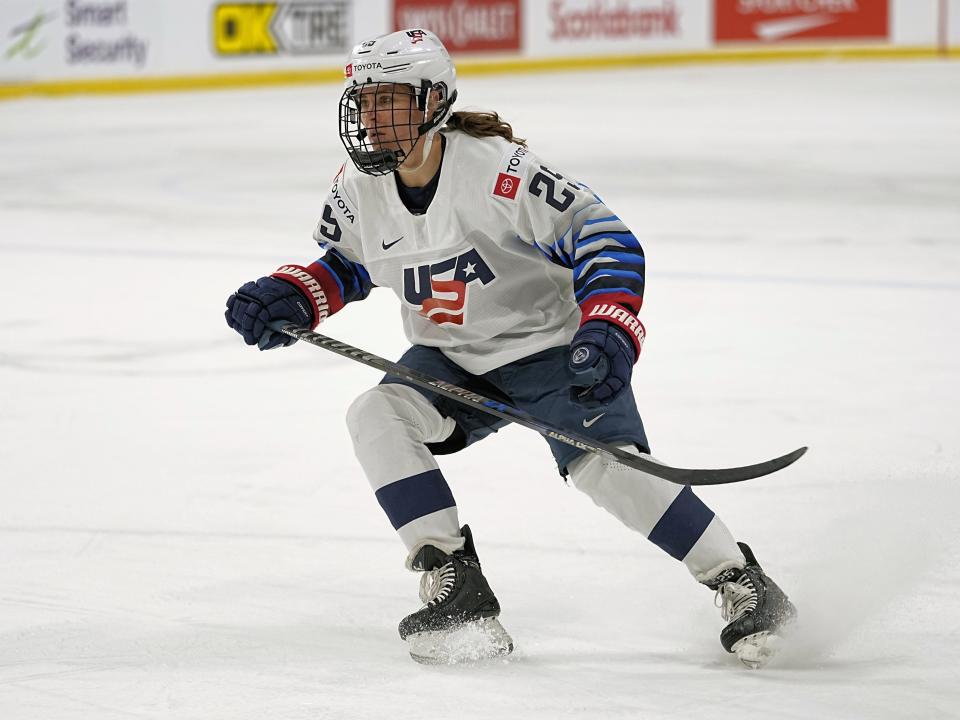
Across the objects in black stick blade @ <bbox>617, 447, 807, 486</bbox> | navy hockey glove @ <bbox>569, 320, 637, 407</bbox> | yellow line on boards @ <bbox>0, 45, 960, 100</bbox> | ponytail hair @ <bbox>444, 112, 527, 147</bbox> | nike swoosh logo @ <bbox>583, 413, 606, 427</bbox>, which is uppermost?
yellow line on boards @ <bbox>0, 45, 960, 100</bbox>

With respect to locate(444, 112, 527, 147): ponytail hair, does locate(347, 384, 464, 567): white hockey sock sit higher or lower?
Answer: lower

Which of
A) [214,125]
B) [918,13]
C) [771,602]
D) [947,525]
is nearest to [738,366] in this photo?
[947,525]

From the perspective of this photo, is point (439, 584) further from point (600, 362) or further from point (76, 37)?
point (76, 37)

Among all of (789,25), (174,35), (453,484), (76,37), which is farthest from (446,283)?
(789,25)

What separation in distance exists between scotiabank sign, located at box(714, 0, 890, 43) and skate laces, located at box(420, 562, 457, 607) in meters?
14.6

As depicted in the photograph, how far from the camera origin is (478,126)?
8.17 ft

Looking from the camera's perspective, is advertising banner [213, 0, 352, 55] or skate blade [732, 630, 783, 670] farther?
advertising banner [213, 0, 352, 55]

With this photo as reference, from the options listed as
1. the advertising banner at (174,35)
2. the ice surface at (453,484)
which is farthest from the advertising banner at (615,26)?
the ice surface at (453,484)

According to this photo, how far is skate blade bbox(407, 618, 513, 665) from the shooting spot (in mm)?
2301

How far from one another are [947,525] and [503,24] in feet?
41.4

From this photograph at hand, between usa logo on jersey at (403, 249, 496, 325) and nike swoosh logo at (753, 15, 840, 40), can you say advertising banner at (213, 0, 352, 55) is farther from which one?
usa logo on jersey at (403, 249, 496, 325)

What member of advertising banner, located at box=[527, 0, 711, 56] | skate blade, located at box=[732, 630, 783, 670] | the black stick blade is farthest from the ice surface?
advertising banner, located at box=[527, 0, 711, 56]

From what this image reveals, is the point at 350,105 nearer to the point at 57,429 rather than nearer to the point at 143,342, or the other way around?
the point at 57,429

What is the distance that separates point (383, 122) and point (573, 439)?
545 millimetres
